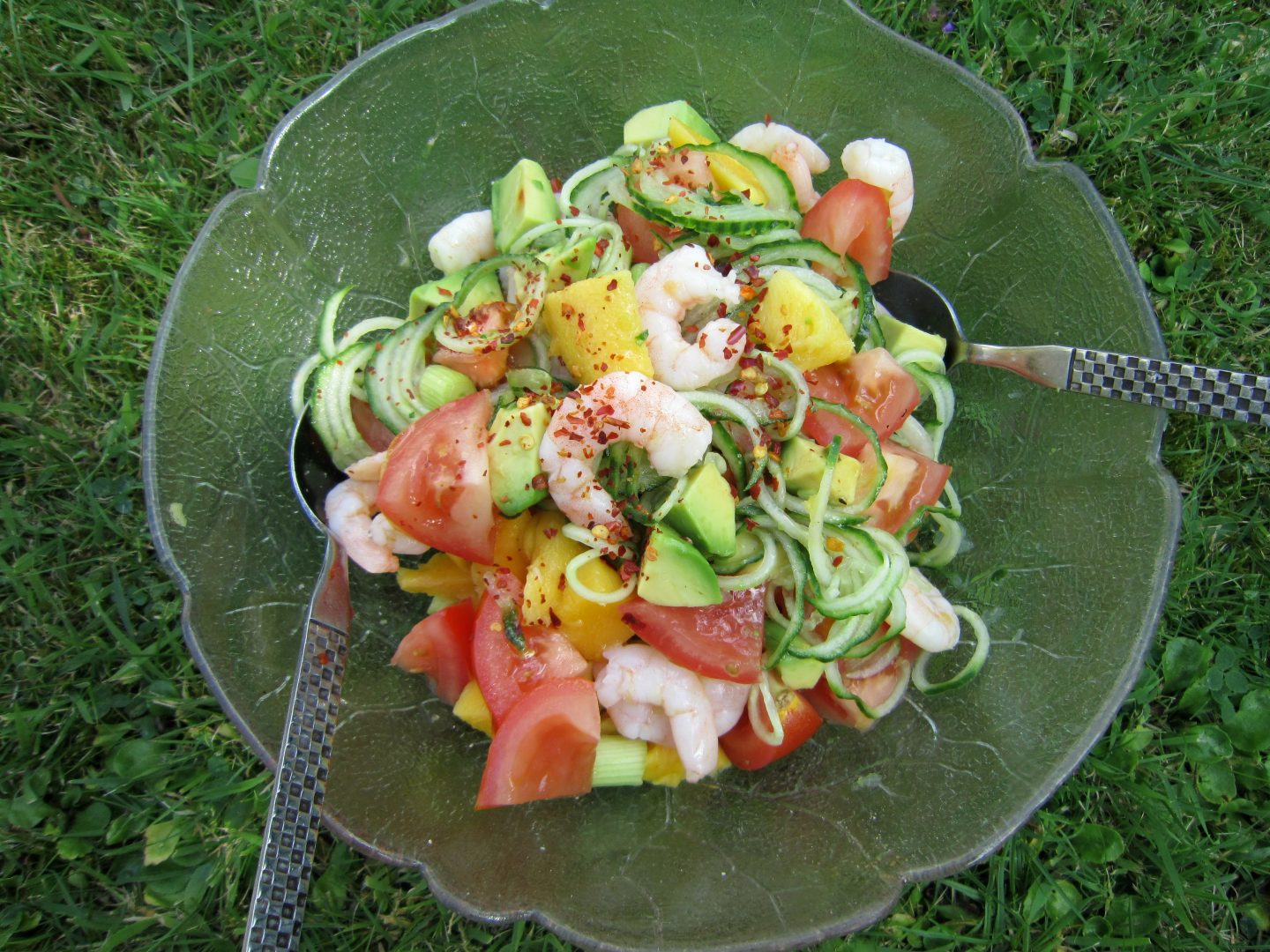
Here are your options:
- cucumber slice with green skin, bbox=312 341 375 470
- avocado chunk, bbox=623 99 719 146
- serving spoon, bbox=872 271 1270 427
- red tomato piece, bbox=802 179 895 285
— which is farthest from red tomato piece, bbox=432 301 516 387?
serving spoon, bbox=872 271 1270 427

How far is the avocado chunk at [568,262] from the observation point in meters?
2.38

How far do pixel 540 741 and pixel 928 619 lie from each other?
3.34 ft

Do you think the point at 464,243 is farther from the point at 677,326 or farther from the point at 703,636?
the point at 703,636

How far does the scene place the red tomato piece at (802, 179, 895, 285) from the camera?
2.52m

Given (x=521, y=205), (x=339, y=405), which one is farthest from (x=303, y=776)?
(x=521, y=205)

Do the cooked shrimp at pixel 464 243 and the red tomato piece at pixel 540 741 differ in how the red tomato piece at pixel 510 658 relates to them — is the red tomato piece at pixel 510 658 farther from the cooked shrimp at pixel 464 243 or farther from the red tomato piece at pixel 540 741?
the cooked shrimp at pixel 464 243

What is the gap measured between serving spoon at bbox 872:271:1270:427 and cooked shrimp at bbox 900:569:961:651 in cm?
64

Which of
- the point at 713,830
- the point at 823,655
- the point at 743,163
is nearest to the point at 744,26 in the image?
the point at 743,163

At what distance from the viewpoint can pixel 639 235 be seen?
2648mm

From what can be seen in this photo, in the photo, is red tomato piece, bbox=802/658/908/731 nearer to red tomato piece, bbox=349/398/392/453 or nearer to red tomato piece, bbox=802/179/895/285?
red tomato piece, bbox=802/179/895/285

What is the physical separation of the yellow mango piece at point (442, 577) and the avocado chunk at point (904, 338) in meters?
1.32

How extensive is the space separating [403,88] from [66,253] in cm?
149

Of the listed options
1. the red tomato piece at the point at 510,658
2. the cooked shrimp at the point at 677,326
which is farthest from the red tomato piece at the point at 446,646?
the cooked shrimp at the point at 677,326

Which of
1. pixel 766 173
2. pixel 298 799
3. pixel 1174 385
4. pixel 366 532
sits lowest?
pixel 298 799
